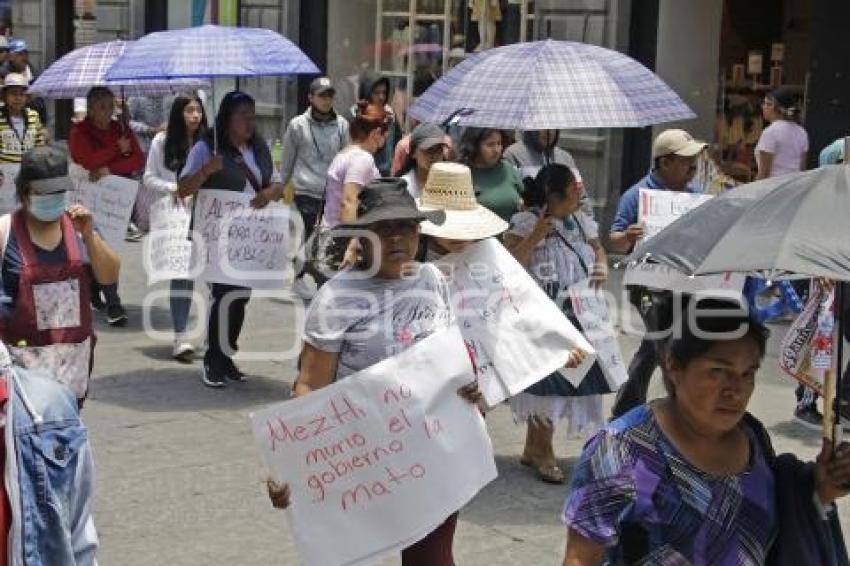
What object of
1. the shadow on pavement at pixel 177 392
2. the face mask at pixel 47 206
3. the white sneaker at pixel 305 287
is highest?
the face mask at pixel 47 206

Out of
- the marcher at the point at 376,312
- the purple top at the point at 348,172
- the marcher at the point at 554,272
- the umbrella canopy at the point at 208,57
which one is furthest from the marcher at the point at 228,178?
the marcher at the point at 376,312

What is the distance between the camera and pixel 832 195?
116 inches

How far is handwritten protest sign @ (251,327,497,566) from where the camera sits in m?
4.21

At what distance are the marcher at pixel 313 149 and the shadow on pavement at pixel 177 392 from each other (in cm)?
266

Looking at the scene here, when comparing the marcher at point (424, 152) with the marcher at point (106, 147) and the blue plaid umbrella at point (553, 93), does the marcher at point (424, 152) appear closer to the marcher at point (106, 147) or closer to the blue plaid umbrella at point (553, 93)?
the blue plaid umbrella at point (553, 93)

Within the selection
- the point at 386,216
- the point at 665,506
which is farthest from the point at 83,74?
the point at 665,506

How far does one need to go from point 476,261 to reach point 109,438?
247 centimetres

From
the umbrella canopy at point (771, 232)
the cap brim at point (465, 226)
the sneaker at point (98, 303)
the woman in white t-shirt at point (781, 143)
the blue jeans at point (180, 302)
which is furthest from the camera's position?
the woman in white t-shirt at point (781, 143)

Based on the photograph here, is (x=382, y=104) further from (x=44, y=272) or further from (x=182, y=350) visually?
(x=44, y=272)

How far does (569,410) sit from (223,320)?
270 centimetres

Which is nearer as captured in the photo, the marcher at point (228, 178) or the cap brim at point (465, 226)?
the cap brim at point (465, 226)

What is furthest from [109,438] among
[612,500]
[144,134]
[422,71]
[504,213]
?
[422,71]

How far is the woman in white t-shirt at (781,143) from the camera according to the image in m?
11.5

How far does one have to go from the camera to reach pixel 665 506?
3.02 meters
